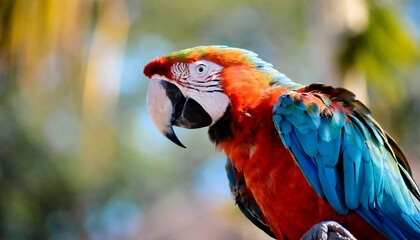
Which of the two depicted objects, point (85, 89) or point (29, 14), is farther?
point (85, 89)

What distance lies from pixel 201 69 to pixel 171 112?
22 cm

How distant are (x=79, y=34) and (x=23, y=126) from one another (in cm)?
802

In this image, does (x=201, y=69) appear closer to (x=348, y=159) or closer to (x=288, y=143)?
(x=288, y=143)

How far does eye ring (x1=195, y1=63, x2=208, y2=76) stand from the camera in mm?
3242

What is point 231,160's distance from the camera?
3.25 metres

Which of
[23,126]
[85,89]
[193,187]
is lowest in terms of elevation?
[193,187]

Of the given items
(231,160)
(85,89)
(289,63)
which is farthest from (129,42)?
(231,160)

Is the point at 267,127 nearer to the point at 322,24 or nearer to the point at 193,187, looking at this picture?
the point at 322,24

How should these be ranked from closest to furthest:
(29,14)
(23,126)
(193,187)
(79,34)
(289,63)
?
(29,14) < (79,34) < (23,126) < (289,63) < (193,187)

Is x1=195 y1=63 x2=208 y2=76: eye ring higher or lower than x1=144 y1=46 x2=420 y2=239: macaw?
higher

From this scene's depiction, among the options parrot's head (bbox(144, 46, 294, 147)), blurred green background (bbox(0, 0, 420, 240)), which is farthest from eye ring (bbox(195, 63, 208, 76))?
blurred green background (bbox(0, 0, 420, 240))

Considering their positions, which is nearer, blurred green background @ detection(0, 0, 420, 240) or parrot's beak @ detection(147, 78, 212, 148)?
parrot's beak @ detection(147, 78, 212, 148)

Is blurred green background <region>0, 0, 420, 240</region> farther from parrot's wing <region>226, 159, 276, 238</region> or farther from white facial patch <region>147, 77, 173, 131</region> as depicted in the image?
white facial patch <region>147, 77, 173, 131</region>

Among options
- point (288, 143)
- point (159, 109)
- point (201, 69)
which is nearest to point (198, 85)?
point (201, 69)
